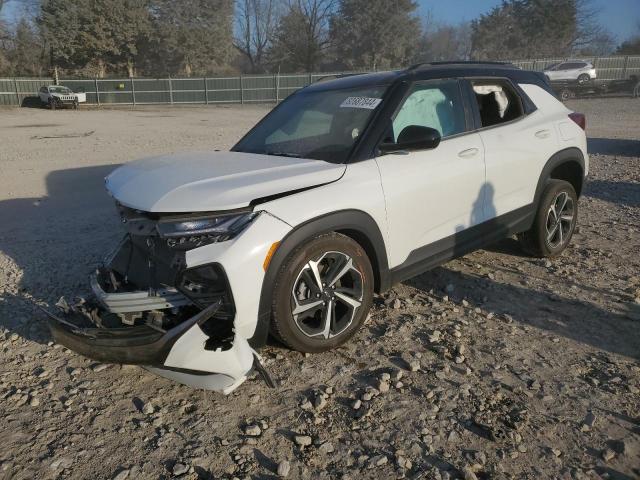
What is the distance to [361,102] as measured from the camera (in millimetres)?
3898

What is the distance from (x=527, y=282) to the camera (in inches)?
178

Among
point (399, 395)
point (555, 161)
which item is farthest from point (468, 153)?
point (399, 395)

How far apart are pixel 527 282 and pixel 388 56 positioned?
187 ft

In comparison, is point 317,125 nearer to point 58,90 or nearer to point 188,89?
point 58,90

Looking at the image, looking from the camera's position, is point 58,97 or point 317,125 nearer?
point 317,125

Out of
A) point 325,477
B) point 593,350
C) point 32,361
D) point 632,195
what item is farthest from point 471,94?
point 632,195

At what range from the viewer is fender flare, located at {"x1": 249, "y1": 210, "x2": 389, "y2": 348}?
116 inches


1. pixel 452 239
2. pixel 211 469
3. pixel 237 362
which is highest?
pixel 452 239

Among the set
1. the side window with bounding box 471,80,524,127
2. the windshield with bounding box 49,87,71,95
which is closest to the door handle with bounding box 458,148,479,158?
the side window with bounding box 471,80,524,127

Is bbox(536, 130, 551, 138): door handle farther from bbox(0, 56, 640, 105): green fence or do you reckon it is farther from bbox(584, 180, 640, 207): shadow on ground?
bbox(0, 56, 640, 105): green fence

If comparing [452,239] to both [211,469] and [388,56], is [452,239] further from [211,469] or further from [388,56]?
[388,56]

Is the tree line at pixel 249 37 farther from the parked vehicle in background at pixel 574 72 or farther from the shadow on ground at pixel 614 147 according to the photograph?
the shadow on ground at pixel 614 147

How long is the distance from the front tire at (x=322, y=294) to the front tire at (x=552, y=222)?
216 centimetres

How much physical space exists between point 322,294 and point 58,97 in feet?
120
